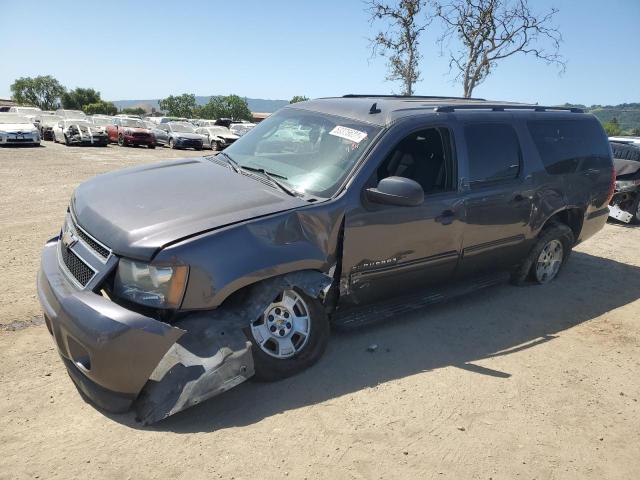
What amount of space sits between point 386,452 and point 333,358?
1.01m

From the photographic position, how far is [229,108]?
243ft

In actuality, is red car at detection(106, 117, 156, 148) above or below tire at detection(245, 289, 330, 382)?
below

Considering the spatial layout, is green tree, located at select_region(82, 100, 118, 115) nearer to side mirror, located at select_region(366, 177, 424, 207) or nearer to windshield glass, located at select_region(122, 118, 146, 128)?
windshield glass, located at select_region(122, 118, 146, 128)

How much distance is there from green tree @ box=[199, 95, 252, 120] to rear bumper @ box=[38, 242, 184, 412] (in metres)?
73.4

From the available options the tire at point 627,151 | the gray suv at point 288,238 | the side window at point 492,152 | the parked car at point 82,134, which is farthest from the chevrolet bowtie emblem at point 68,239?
the parked car at point 82,134

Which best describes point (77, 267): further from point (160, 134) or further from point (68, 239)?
point (160, 134)

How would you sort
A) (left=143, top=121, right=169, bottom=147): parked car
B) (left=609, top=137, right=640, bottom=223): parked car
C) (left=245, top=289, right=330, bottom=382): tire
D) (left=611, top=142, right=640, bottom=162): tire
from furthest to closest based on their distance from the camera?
1. (left=143, top=121, right=169, bottom=147): parked car
2. (left=611, top=142, right=640, bottom=162): tire
3. (left=609, top=137, right=640, bottom=223): parked car
4. (left=245, top=289, right=330, bottom=382): tire

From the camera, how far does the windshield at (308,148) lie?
355 cm

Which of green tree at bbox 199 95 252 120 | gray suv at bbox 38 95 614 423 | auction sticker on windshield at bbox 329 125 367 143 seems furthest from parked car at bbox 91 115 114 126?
green tree at bbox 199 95 252 120

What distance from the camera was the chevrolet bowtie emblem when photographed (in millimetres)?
3184

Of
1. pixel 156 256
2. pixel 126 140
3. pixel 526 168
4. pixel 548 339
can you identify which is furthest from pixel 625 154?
pixel 126 140

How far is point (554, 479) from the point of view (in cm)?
259

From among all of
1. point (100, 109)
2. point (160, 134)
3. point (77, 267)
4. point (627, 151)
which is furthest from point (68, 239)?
point (100, 109)

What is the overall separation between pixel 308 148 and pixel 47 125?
28315 mm
